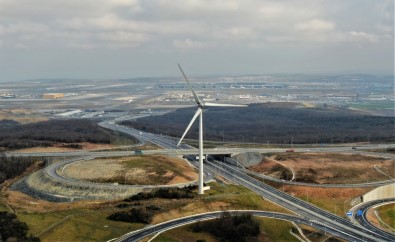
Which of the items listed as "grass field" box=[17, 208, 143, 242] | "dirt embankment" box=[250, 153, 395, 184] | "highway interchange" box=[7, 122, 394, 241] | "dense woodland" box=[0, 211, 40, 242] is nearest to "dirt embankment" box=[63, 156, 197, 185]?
"highway interchange" box=[7, 122, 394, 241]

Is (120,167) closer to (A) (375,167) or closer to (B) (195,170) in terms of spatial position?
(B) (195,170)

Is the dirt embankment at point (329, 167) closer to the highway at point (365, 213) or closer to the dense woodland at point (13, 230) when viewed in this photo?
the highway at point (365, 213)

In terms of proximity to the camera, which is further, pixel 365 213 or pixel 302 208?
pixel 365 213

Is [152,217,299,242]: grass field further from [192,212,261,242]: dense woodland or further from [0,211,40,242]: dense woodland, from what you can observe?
[0,211,40,242]: dense woodland

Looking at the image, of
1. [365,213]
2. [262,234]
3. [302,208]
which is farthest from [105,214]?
[365,213]

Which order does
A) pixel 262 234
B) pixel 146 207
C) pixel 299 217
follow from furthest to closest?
pixel 299 217
pixel 146 207
pixel 262 234

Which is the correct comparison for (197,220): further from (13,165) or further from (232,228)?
(13,165)
